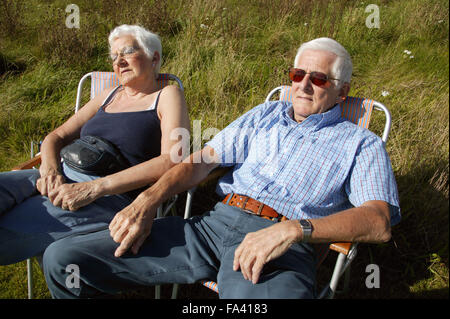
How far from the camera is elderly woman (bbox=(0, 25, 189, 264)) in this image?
2.02m

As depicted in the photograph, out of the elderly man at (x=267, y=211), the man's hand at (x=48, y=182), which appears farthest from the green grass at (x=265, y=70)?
the elderly man at (x=267, y=211)

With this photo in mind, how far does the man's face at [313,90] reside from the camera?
85.4 inches

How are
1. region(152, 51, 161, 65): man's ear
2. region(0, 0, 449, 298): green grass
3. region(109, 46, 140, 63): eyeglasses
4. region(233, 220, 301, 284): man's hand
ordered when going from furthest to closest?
region(0, 0, 449, 298): green grass < region(152, 51, 161, 65): man's ear < region(109, 46, 140, 63): eyeglasses < region(233, 220, 301, 284): man's hand

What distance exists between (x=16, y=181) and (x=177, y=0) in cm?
431

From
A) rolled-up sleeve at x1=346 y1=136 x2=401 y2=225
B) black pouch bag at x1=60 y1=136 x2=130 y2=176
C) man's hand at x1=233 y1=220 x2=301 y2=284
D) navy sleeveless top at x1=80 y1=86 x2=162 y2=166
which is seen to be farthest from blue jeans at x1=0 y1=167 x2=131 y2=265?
rolled-up sleeve at x1=346 y1=136 x2=401 y2=225

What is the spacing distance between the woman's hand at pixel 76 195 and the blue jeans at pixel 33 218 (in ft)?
0.13

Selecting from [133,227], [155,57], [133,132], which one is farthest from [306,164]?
[155,57]

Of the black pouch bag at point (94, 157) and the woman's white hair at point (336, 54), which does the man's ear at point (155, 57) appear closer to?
the black pouch bag at point (94, 157)

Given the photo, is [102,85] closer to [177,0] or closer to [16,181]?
[16,181]

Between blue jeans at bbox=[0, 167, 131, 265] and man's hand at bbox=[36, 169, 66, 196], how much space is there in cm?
4

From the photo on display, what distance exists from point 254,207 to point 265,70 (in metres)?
2.74

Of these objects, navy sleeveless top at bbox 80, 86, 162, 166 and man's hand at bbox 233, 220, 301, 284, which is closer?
man's hand at bbox 233, 220, 301, 284

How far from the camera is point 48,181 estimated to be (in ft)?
7.22

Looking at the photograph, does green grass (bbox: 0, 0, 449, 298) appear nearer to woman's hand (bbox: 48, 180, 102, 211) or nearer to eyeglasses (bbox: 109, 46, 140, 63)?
woman's hand (bbox: 48, 180, 102, 211)
